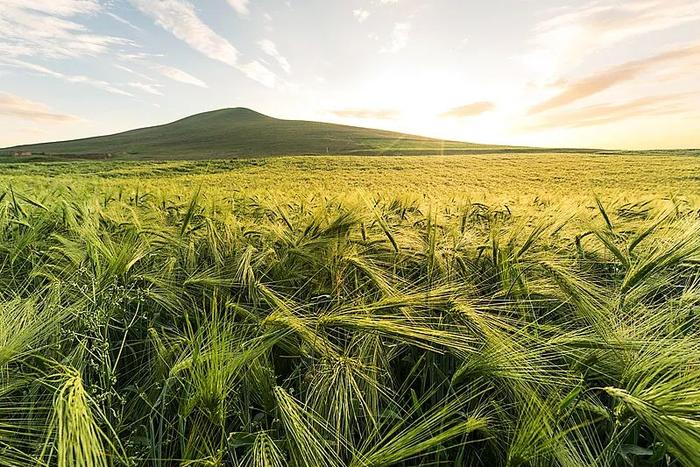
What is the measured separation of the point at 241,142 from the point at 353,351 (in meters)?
64.8

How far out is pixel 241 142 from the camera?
2429 inches

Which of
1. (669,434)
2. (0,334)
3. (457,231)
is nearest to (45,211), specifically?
(0,334)

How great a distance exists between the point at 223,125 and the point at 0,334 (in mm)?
90509

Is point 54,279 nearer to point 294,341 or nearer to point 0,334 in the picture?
point 0,334

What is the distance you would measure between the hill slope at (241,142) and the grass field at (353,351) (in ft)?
146

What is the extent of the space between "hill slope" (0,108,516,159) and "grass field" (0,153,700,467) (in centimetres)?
4442

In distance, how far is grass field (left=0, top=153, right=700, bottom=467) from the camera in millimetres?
1035

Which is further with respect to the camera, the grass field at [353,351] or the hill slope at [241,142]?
the hill slope at [241,142]

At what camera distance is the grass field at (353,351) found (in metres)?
1.04

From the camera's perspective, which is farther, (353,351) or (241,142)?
(241,142)

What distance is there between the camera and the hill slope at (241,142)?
51.3m

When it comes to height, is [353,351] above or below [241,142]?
above

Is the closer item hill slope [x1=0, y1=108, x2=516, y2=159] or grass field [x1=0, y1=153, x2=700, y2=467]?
grass field [x1=0, y1=153, x2=700, y2=467]

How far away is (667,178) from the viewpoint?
16516mm
